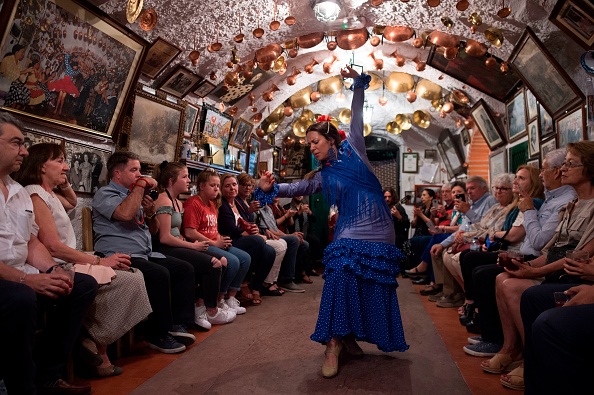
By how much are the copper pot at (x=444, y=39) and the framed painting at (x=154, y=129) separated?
3229mm

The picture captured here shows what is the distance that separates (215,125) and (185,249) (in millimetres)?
3520

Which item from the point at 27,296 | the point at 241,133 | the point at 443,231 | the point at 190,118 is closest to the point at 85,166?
→ the point at 190,118

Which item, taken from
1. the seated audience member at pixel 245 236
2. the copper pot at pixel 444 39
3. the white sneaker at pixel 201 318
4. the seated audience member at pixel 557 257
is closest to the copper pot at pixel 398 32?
the copper pot at pixel 444 39

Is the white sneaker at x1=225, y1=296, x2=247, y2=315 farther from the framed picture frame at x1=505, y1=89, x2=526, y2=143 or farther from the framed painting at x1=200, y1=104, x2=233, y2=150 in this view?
the framed picture frame at x1=505, y1=89, x2=526, y2=143

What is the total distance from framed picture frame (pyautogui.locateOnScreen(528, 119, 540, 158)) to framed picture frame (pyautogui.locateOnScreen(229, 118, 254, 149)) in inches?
175

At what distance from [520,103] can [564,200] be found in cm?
368

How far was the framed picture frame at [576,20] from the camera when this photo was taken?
3.85 meters

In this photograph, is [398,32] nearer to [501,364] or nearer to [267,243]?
[267,243]

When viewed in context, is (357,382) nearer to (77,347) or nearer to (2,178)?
(77,347)

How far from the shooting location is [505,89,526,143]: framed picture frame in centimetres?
635

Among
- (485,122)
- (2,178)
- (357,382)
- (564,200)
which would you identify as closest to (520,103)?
(485,122)

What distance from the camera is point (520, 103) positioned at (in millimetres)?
6367

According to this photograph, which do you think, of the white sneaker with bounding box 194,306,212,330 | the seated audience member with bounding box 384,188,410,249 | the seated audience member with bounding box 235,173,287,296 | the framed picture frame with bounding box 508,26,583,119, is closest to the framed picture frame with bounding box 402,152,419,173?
the seated audience member with bounding box 384,188,410,249

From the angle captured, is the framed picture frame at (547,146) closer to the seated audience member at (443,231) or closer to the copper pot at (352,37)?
the seated audience member at (443,231)
